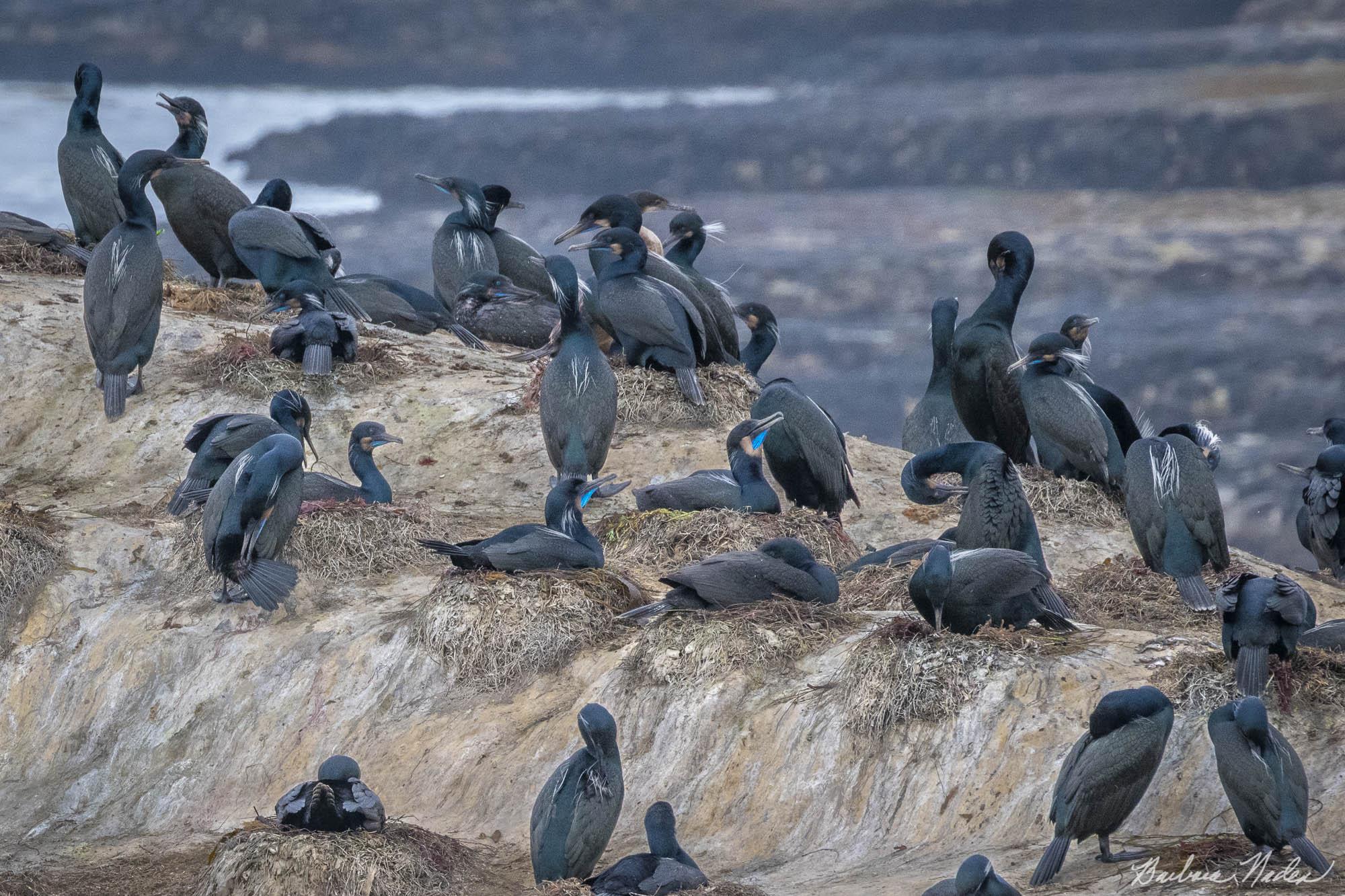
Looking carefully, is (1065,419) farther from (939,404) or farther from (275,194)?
(275,194)

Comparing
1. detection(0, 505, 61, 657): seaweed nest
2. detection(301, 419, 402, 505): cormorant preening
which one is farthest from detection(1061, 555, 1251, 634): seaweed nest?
detection(0, 505, 61, 657): seaweed nest

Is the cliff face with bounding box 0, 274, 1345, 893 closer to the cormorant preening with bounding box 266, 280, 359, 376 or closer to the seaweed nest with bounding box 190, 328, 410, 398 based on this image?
the seaweed nest with bounding box 190, 328, 410, 398

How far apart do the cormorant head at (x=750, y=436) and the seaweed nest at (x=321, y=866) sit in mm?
3201

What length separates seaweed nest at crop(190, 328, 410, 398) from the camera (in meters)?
11.1

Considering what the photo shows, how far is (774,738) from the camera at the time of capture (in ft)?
24.0

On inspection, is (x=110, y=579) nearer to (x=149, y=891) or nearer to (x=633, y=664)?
(x=149, y=891)

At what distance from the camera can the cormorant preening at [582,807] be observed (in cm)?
641

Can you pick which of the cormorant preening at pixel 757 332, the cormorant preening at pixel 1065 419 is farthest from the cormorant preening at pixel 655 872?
the cormorant preening at pixel 757 332

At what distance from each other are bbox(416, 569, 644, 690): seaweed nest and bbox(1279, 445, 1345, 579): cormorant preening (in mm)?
4560

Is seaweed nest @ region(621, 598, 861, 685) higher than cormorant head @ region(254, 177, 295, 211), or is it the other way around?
cormorant head @ region(254, 177, 295, 211)

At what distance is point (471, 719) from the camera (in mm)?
7969

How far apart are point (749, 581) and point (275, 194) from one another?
7586 millimetres

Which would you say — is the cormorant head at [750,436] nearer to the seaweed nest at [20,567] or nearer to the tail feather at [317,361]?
the tail feather at [317,361]

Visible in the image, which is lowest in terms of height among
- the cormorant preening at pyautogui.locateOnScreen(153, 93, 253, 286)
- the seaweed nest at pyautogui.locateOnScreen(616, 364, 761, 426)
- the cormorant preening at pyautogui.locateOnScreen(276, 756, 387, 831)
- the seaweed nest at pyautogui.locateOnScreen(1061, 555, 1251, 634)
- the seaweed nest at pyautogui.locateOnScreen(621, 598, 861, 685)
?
the cormorant preening at pyautogui.locateOnScreen(276, 756, 387, 831)
